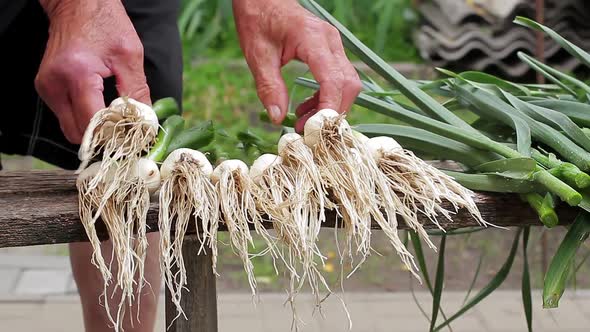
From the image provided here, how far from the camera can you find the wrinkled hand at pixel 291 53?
1.32 meters

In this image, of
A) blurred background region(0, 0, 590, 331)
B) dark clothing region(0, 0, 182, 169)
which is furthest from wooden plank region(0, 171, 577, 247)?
blurred background region(0, 0, 590, 331)

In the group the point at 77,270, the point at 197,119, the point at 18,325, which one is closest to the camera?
the point at 77,270

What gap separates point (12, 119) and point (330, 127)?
916 mm

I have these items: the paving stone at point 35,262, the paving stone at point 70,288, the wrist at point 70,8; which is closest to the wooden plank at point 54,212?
the wrist at point 70,8

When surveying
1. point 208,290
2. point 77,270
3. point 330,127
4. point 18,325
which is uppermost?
point 330,127

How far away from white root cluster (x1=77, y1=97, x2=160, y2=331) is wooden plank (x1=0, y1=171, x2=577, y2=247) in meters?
0.03

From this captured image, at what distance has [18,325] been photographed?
9.62 ft

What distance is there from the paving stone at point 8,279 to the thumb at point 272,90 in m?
2.06

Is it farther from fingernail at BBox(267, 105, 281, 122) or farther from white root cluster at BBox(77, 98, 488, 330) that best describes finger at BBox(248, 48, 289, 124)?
white root cluster at BBox(77, 98, 488, 330)

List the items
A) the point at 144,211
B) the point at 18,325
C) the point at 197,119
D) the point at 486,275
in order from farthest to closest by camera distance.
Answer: the point at 197,119
the point at 486,275
the point at 18,325
the point at 144,211

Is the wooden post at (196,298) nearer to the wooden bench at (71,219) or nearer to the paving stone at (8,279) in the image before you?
the wooden bench at (71,219)

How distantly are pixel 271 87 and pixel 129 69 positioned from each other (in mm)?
209

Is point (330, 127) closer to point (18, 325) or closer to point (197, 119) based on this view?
point (18, 325)

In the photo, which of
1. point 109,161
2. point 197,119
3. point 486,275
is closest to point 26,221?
point 109,161
